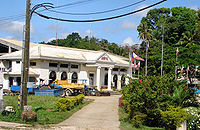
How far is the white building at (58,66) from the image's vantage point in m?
35.2

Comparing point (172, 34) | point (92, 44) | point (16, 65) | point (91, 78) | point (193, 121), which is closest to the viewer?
point (193, 121)

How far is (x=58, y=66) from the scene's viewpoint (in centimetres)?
3747

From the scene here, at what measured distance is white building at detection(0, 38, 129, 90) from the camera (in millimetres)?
35250

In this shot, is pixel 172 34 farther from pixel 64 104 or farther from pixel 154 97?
pixel 154 97

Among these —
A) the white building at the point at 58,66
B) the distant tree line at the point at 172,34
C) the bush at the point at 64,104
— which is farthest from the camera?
the distant tree line at the point at 172,34

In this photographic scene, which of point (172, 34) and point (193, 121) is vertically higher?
point (172, 34)

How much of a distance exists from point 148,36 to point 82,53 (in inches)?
817

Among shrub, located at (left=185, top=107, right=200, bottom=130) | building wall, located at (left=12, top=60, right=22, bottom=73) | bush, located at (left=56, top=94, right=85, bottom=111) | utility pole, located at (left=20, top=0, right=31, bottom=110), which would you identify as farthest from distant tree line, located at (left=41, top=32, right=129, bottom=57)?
shrub, located at (left=185, top=107, right=200, bottom=130)

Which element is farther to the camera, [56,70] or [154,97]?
[56,70]

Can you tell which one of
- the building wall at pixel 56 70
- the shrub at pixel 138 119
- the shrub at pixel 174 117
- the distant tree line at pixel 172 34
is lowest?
the shrub at pixel 138 119

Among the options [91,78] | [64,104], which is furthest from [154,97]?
[91,78]

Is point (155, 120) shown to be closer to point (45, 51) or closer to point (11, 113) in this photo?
point (11, 113)

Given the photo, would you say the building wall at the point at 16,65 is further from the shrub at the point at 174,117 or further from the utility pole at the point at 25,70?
the shrub at the point at 174,117

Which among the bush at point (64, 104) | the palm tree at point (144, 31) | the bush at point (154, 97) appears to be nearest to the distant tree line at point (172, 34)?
the palm tree at point (144, 31)
